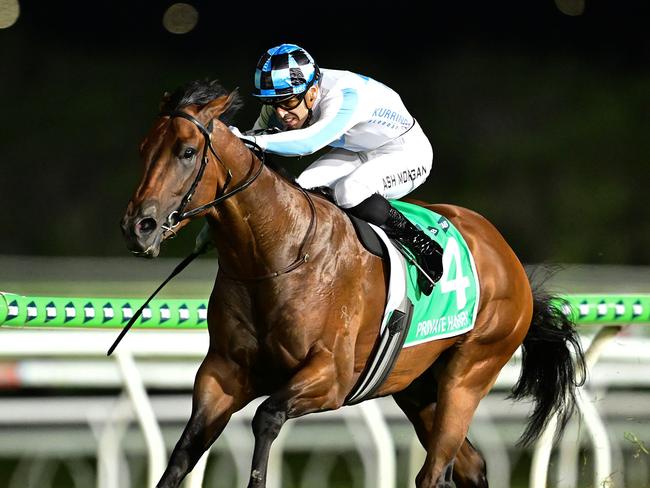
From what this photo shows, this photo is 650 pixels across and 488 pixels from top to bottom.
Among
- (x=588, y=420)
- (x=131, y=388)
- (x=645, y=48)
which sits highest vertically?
(x=131, y=388)

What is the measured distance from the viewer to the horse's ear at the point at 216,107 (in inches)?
126

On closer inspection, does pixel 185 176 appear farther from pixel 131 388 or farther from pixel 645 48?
pixel 645 48

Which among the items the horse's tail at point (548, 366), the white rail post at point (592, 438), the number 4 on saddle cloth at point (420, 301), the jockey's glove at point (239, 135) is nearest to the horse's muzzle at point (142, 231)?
the jockey's glove at point (239, 135)

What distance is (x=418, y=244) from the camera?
149 inches

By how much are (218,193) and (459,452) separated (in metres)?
1.51

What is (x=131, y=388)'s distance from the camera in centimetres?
400

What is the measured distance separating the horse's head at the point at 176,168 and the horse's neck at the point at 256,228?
97mm

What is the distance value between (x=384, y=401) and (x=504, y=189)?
718 centimetres

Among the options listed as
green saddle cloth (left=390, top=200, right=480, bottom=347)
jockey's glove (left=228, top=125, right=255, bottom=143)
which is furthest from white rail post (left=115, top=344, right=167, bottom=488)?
jockey's glove (left=228, top=125, right=255, bottom=143)

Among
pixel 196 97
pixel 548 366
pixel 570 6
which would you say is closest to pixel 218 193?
pixel 196 97

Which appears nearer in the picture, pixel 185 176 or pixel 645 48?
pixel 185 176

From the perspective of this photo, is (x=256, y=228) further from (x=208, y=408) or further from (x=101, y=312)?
(x=101, y=312)

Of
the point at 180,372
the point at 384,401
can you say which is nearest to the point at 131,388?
the point at 180,372

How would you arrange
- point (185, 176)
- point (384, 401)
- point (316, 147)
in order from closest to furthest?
point (185, 176), point (316, 147), point (384, 401)
